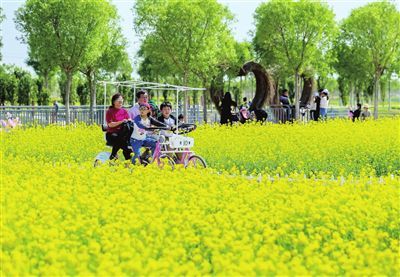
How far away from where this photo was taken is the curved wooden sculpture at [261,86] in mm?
31938

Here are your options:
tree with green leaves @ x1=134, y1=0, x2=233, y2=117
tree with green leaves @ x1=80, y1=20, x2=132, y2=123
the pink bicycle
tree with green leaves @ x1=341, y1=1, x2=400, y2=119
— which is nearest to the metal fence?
tree with green leaves @ x1=134, y1=0, x2=233, y2=117

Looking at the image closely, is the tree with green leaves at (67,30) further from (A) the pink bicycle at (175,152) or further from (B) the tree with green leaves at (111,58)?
(A) the pink bicycle at (175,152)

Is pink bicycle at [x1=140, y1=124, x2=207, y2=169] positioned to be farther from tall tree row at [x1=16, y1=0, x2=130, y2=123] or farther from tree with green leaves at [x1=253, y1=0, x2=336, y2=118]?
tree with green leaves at [x1=253, y1=0, x2=336, y2=118]

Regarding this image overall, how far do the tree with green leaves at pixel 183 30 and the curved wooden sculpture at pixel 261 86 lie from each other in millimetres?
2791

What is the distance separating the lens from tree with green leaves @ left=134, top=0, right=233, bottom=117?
3366 centimetres

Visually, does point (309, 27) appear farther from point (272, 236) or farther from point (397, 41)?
point (272, 236)

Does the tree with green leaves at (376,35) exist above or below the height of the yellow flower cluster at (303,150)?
above

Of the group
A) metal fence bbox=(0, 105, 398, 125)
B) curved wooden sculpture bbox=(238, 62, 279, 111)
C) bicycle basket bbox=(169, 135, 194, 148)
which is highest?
curved wooden sculpture bbox=(238, 62, 279, 111)

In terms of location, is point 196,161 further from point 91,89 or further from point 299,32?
point 91,89

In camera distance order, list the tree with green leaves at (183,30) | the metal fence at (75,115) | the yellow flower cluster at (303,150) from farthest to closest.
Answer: the tree with green leaves at (183,30), the metal fence at (75,115), the yellow flower cluster at (303,150)

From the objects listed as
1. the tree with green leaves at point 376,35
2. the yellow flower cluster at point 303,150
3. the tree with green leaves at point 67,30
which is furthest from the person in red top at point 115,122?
the tree with green leaves at point 376,35

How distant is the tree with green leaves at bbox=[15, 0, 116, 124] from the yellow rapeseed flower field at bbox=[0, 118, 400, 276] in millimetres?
19850

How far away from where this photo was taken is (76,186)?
29.4 ft

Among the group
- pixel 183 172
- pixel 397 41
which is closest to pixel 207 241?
pixel 183 172
